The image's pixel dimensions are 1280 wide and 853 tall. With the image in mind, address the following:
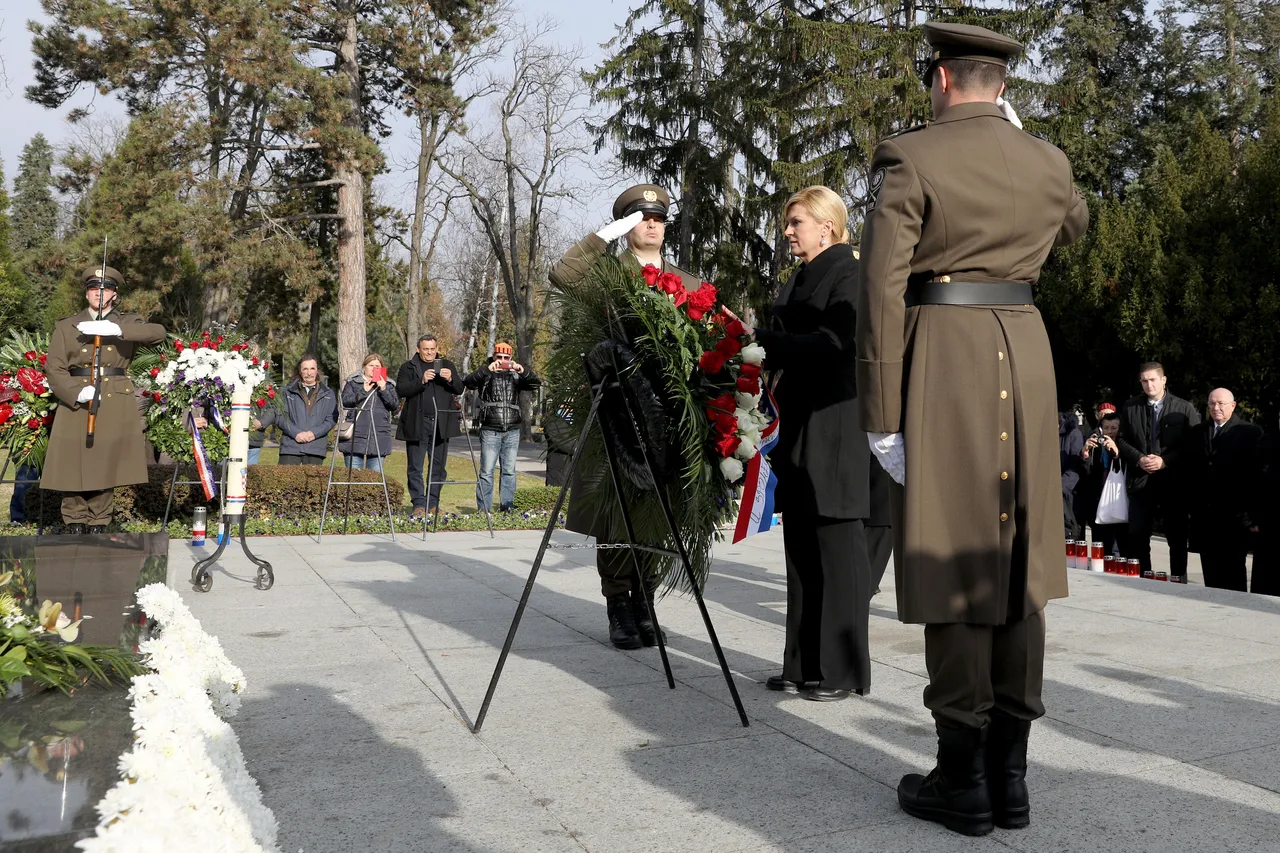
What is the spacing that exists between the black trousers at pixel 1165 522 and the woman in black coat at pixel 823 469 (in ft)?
20.1

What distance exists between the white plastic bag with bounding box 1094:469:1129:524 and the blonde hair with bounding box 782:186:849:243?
6.73m

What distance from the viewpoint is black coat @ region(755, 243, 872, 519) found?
4.31m

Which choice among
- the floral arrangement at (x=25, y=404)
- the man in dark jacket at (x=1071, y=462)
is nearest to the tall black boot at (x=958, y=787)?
the floral arrangement at (x=25, y=404)

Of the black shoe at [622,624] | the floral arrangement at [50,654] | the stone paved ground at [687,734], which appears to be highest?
the floral arrangement at [50,654]

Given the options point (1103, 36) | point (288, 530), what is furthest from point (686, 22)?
point (288, 530)

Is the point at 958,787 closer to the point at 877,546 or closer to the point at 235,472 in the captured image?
the point at 877,546

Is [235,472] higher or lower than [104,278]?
lower

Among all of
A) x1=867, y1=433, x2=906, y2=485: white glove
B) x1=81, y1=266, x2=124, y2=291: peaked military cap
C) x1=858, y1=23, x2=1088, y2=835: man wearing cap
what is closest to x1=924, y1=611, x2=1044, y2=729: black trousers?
x1=858, y1=23, x2=1088, y2=835: man wearing cap

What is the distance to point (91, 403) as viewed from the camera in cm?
798

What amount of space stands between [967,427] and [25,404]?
802 centimetres

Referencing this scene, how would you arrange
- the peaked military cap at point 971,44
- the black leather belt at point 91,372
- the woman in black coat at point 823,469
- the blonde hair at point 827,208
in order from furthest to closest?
1. the black leather belt at point 91,372
2. the blonde hair at point 827,208
3. the woman in black coat at point 823,469
4. the peaked military cap at point 971,44

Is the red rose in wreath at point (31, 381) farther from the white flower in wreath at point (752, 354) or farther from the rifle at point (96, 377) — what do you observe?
the white flower in wreath at point (752, 354)

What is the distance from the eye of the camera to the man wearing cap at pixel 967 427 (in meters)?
3.08

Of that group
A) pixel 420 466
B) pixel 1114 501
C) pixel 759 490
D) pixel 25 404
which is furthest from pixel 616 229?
pixel 420 466
